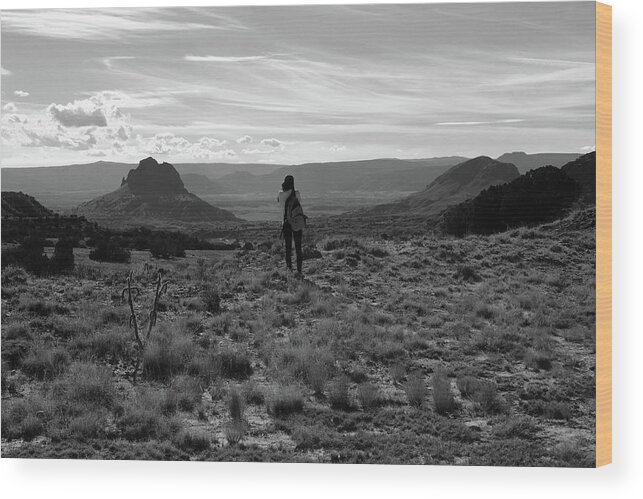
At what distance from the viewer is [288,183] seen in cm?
912

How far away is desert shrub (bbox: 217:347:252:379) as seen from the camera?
8.88m

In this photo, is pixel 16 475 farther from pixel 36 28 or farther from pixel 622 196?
pixel 622 196

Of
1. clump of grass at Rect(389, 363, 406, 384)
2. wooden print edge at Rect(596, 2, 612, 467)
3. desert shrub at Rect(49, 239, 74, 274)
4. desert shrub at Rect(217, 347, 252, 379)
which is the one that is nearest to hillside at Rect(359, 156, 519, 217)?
wooden print edge at Rect(596, 2, 612, 467)

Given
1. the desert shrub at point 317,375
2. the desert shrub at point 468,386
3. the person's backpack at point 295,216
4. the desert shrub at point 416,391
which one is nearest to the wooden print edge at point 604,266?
the desert shrub at point 468,386

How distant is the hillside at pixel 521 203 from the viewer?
840 cm

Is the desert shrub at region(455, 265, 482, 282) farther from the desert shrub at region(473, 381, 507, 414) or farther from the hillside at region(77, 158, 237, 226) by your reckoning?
the hillside at region(77, 158, 237, 226)

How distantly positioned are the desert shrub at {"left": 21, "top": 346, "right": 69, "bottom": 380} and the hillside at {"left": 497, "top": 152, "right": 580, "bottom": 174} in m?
4.87

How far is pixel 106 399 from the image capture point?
868 centimetres

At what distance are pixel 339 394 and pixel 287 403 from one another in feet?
1.66

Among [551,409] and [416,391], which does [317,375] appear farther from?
[551,409]

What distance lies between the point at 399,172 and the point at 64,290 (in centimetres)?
366

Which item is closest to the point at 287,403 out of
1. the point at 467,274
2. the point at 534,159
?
the point at 467,274

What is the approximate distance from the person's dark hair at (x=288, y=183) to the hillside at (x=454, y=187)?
0.80 m

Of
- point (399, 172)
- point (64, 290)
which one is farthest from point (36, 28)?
point (399, 172)
